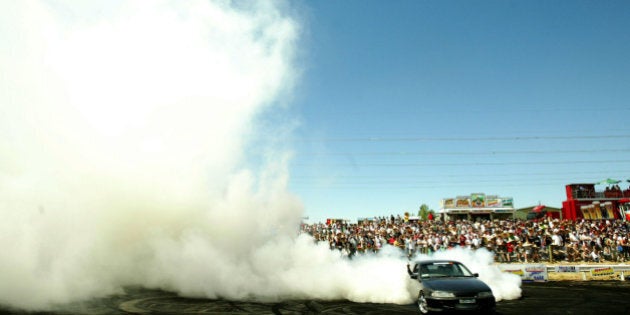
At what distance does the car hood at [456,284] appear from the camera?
9.16m

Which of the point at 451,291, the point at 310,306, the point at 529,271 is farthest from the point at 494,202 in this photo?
the point at 451,291

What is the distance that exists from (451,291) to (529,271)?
1171cm

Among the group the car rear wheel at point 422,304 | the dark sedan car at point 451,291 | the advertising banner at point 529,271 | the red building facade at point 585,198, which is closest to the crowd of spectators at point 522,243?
the advertising banner at point 529,271

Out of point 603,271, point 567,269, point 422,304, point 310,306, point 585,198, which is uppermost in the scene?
point 585,198

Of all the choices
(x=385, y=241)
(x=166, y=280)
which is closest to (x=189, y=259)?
(x=166, y=280)

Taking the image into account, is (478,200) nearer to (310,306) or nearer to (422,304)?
(422,304)

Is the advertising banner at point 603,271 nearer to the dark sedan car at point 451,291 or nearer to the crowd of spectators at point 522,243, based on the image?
the crowd of spectators at point 522,243

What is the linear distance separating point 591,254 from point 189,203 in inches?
897

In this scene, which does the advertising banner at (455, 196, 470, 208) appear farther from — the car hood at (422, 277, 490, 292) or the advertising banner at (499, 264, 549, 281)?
the car hood at (422, 277, 490, 292)

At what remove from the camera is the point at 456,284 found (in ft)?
31.0

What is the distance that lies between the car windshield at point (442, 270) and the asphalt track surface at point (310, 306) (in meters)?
1.10

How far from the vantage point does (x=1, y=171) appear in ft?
37.4

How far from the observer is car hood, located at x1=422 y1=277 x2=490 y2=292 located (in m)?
9.16

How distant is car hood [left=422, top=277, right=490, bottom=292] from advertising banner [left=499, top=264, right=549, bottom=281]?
9766mm
